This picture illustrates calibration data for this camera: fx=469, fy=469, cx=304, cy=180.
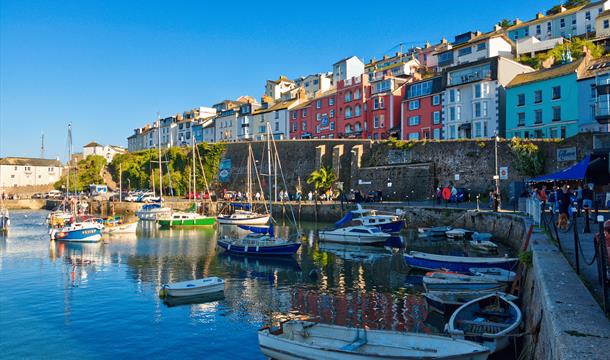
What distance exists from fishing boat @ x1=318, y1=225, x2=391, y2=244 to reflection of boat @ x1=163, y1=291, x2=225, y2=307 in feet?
47.5

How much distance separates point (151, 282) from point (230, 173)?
143 feet

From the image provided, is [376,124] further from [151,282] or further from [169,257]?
[151,282]

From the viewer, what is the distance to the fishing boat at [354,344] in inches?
361

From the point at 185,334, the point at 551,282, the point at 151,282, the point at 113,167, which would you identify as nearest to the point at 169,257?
the point at 151,282

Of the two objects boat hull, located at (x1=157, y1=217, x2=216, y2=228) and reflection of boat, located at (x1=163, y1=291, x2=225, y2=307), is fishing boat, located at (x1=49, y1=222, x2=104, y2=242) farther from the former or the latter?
reflection of boat, located at (x1=163, y1=291, x2=225, y2=307)

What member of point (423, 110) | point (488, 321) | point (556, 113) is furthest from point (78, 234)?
point (556, 113)

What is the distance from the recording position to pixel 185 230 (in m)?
43.3

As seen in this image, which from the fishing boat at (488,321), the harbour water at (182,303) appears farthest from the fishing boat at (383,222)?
the fishing boat at (488,321)

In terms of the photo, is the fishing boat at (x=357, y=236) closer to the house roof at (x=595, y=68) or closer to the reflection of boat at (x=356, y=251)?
the reflection of boat at (x=356, y=251)

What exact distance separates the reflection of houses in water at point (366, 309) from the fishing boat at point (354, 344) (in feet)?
10.3

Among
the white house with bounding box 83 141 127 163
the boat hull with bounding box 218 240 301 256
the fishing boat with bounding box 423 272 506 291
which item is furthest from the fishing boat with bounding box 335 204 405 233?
the white house with bounding box 83 141 127 163

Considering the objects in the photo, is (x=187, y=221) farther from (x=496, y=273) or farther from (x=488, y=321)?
(x=488, y=321)

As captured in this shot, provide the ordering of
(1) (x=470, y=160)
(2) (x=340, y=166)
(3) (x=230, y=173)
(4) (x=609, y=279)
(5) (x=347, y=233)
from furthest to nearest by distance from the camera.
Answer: (3) (x=230, y=173)
(2) (x=340, y=166)
(1) (x=470, y=160)
(5) (x=347, y=233)
(4) (x=609, y=279)

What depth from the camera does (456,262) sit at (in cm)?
1970
